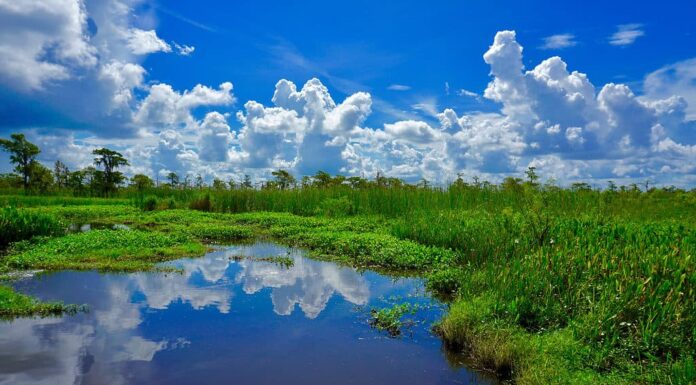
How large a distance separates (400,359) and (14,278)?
8791 millimetres

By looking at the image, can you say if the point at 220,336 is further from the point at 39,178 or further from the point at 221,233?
the point at 39,178

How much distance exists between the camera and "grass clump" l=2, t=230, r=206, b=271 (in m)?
11.2

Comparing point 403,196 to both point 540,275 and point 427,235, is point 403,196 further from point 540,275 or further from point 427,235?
point 540,275

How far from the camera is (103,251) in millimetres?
12398

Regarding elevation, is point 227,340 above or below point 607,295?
below

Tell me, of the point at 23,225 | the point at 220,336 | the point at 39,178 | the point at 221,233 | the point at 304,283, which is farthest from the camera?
the point at 39,178

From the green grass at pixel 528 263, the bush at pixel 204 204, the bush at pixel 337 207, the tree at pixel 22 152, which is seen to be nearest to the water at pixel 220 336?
the green grass at pixel 528 263

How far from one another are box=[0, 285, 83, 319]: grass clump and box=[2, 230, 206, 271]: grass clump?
2.97 m

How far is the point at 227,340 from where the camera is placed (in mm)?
6801

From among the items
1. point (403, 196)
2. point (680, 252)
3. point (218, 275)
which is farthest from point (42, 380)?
point (403, 196)

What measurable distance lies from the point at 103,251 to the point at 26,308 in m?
4.82

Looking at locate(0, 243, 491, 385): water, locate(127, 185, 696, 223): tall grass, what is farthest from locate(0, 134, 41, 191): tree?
locate(0, 243, 491, 385): water

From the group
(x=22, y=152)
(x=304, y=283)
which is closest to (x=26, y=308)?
(x=304, y=283)

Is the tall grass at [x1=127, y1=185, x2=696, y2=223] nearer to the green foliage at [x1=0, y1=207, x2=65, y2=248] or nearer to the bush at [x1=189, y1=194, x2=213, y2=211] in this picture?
the bush at [x1=189, y1=194, x2=213, y2=211]
